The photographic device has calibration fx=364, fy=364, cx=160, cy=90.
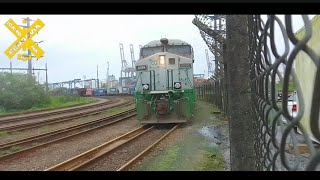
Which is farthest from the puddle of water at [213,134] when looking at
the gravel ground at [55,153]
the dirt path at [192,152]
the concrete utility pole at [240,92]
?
the concrete utility pole at [240,92]

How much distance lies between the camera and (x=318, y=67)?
721mm

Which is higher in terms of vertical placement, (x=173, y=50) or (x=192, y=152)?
(x=173, y=50)

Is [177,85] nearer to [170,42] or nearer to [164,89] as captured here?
[164,89]

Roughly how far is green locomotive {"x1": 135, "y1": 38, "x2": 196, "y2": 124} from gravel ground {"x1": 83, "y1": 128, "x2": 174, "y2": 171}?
1.60 meters

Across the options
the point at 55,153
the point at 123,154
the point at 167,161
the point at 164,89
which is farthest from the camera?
the point at 164,89

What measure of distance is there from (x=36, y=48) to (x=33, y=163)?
24.7 meters

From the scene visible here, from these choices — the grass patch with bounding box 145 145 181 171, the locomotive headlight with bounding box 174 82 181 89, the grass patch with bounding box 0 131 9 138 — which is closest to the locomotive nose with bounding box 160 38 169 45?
the locomotive headlight with bounding box 174 82 181 89

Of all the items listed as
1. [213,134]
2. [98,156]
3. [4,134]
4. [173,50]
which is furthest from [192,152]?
[4,134]

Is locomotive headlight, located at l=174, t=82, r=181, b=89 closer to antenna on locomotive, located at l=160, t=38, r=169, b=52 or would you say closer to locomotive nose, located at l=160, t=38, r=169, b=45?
antenna on locomotive, located at l=160, t=38, r=169, b=52

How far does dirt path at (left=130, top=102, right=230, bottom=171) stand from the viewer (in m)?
7.52

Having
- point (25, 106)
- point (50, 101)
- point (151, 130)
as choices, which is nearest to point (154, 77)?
point (151, 130)

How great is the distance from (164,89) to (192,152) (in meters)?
6.32

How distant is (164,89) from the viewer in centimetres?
1556
